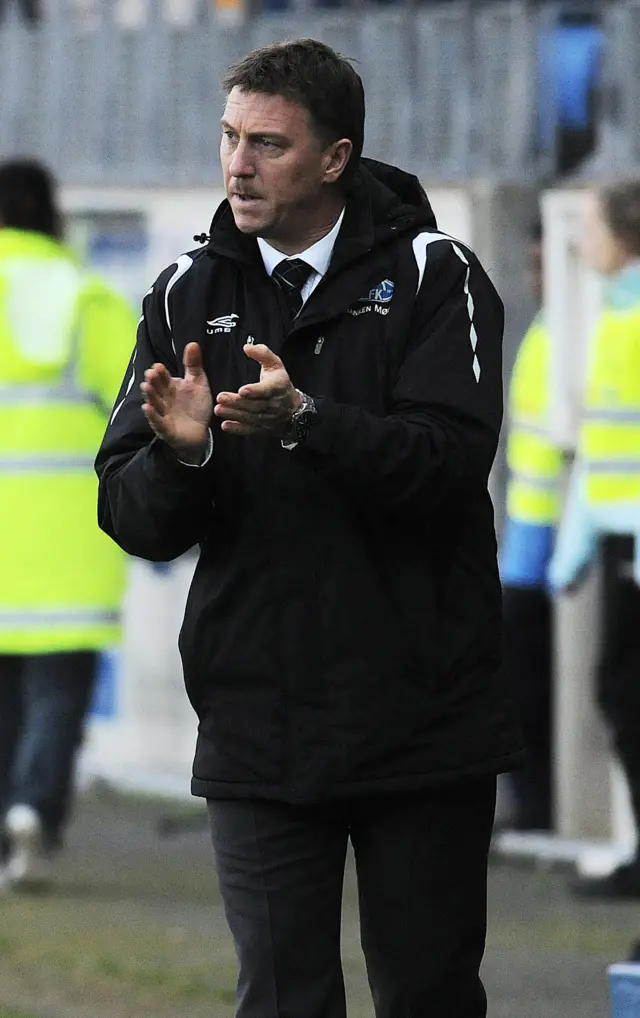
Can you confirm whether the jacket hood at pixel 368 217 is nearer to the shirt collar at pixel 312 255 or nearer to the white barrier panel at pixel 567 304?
the shirt collar at pixel 312 255

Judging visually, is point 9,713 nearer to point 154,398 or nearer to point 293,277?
point 293,277

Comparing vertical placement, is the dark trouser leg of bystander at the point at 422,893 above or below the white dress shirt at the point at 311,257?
below

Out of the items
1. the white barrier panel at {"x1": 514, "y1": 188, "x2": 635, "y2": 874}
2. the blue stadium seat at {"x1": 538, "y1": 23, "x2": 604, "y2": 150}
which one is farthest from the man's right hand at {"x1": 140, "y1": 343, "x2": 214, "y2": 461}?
the blue stadium seat at {"x1": 538, "y1": 23, "x2": 604, "y2": 150}

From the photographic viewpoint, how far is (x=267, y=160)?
11.6ft

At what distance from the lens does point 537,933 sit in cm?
642

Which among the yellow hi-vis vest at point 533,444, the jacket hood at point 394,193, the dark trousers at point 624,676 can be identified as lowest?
the dark trousers at point 624,676

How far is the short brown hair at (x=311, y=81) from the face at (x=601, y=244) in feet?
10.6

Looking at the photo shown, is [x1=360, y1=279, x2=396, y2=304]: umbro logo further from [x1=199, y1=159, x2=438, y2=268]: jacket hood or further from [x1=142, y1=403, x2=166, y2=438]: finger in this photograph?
[x1=142, y1=403, x2=166, y2=438]: finger

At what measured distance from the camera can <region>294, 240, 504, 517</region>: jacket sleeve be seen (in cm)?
338

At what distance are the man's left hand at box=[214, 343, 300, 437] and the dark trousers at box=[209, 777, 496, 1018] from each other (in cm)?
61

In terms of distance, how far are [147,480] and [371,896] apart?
0.72 m

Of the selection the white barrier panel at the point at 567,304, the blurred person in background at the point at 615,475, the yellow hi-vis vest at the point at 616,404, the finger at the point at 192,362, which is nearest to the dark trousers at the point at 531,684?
the white barrier panel at the point at 567,304

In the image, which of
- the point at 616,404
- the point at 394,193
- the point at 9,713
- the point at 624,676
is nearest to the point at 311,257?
the point at 394,193

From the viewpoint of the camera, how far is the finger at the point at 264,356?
3244 millimetres
